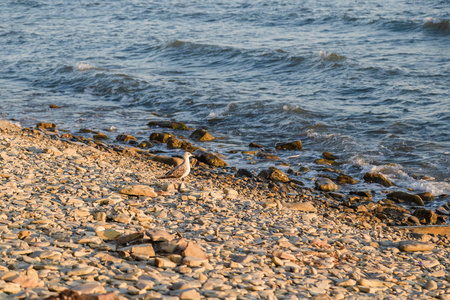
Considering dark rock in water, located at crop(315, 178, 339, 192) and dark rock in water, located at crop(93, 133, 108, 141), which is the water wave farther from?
dark rock in water, located at crop(93, 133, 108, 141)

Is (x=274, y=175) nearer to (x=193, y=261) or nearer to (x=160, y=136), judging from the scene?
(x=160, y=136)

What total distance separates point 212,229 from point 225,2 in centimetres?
3463

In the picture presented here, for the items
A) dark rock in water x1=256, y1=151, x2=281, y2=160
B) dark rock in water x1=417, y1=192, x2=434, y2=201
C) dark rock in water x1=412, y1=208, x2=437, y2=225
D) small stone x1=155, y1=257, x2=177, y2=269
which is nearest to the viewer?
small stone x1=155, y1=257, x2=177, y2=269

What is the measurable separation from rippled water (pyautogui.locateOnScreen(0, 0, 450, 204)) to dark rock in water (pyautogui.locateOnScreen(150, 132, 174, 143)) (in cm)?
90

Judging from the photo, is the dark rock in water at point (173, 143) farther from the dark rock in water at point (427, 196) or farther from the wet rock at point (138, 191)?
the dark rock in water at point (427, 196)

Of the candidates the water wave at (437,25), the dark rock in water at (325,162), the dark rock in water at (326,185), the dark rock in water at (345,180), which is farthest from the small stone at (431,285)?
the water wave at (437,25)

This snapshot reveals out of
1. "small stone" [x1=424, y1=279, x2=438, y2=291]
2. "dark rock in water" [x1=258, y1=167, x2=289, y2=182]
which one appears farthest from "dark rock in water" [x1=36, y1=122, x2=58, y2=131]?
"small stone" [x1=424, y1=279, x2=438, y2=291]

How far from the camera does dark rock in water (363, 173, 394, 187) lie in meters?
11.7

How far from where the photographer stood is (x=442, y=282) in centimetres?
674

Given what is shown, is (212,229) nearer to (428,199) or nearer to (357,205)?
(357,205)

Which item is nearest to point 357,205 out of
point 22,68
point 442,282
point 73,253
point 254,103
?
point 442,282

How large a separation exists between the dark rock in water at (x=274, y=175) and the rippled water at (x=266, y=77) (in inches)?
29.8

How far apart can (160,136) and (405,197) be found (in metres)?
6.92

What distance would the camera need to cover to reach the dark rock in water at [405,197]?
35.0 feet
